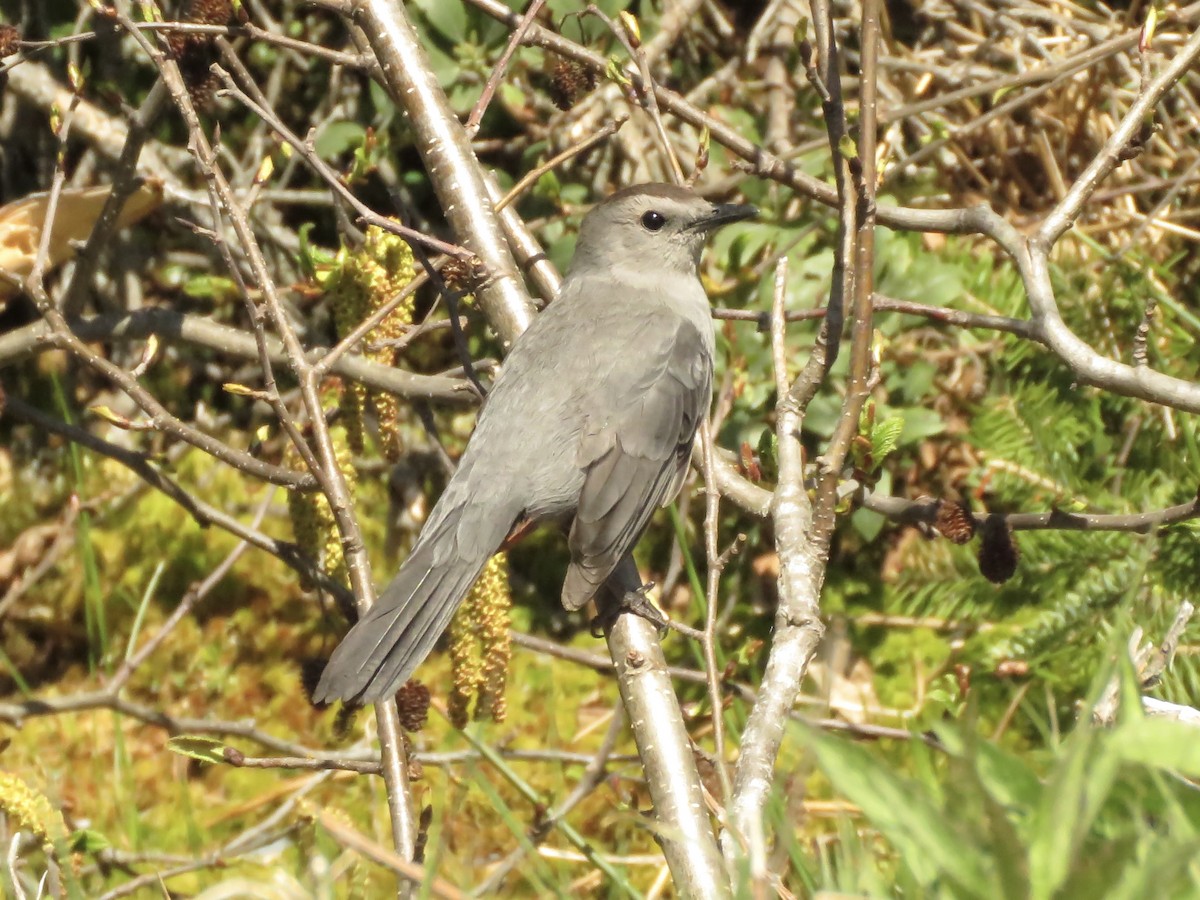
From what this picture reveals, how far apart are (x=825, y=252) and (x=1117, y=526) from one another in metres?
2.32

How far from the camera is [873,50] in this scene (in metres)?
2.63

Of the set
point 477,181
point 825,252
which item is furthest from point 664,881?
point 825,252

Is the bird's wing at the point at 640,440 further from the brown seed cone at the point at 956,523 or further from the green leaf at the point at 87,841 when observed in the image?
the green leaf at the point at 87,841

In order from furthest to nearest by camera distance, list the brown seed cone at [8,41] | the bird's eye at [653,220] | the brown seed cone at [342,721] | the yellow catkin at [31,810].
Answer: the bird's eye at [653,220], the brown seed cone at [8,41], the brown seed cone at [342,721], the yellow catkin at [31,810]

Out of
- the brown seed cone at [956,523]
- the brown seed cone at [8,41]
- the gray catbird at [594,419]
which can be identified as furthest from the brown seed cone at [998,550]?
the brown seed cone at [8,41]

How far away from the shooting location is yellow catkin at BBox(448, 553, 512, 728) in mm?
3205

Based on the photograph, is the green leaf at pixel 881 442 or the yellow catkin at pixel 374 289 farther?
the yellow catkin at pixel 374 289

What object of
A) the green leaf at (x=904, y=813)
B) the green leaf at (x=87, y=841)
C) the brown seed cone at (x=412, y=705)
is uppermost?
the green leaf at (x=904, y=813)

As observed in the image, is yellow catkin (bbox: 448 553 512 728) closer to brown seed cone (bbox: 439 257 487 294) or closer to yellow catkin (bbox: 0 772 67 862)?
brown seed cone (bbox: 439 257 487 294)

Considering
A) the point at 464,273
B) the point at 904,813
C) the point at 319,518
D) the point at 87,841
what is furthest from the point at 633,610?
the point at 904,813

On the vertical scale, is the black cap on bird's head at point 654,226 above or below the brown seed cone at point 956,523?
above

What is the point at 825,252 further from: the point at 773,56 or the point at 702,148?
the point at 702,148

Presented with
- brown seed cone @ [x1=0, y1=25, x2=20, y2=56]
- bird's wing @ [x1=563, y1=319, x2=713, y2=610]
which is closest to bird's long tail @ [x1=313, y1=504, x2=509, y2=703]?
bird's wing @ [x1=563, y1=319, x2=713, y2=610]

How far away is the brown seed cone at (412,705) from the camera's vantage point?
312cm
